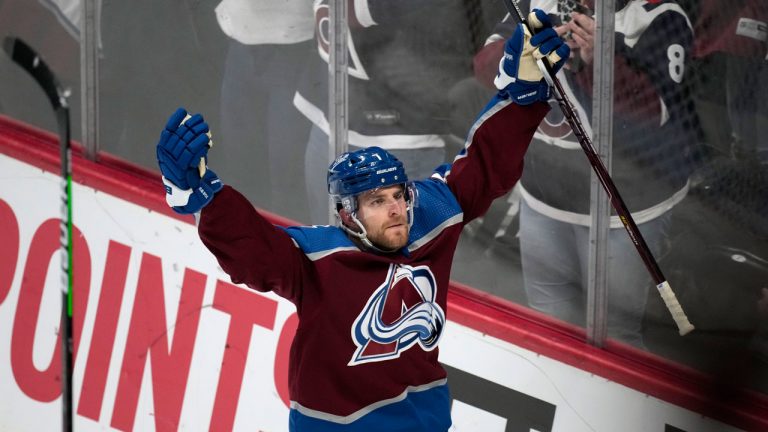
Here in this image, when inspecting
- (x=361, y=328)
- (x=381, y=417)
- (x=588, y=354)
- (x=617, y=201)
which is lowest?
(x=381, y=417)

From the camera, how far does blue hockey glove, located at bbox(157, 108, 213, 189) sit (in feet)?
8.35

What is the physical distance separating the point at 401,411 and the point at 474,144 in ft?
2.15

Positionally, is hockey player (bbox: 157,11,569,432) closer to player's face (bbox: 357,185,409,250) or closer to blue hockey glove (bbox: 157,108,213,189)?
player's face (bbox: 357,185,409,250)

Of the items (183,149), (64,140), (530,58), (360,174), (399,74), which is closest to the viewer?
(64,140)

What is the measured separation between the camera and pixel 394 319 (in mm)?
2846

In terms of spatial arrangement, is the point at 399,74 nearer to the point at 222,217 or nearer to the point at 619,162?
the point at 619,162

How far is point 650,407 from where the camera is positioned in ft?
10.8

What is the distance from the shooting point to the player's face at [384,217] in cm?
282

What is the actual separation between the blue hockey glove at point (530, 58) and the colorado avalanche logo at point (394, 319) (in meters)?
0.47

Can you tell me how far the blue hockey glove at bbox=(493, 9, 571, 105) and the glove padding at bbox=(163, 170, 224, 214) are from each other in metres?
0.75

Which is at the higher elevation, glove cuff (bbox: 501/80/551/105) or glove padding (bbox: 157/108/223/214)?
glove cuff (bbox: 501/80/551/105)

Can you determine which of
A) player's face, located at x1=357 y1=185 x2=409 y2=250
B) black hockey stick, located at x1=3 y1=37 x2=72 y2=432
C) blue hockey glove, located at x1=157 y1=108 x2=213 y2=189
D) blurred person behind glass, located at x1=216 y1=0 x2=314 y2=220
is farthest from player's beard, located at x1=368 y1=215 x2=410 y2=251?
blurred person behind glass, located at x1=216 y1=0 x2=314 y2=220

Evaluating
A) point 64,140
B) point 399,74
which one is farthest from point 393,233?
point 399,74

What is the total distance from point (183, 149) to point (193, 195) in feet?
0.33
